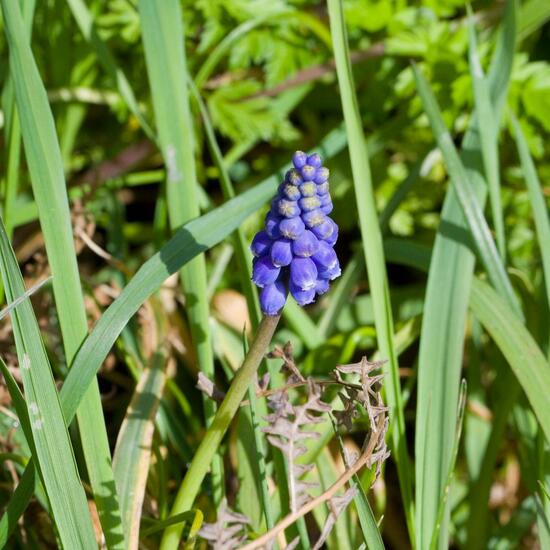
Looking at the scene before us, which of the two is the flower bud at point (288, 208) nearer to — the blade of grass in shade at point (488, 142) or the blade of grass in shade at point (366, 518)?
the blade of grass in shade at point (366, 518)

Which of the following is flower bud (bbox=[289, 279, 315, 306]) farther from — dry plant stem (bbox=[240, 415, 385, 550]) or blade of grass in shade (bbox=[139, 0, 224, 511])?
blade of grass in shade (bbox=[139, 0, 224, 511])

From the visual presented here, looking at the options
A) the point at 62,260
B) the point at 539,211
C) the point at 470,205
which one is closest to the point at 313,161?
the point at 62,260

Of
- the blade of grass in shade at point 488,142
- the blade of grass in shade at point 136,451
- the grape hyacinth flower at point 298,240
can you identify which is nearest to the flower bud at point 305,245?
the grape hyacinth flower at point 298,240

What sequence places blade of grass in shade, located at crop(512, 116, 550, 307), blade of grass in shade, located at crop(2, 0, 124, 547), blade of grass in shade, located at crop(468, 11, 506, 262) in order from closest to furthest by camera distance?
blade of grass in shade, located at crop(2, 0, 124, 547) < blade of grass in shade, located at crop(512, 116, 550, 307) < blade of grass in shade, located at crop(468, 11, 506, 262)

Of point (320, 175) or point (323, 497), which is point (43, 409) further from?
point (320, 175)

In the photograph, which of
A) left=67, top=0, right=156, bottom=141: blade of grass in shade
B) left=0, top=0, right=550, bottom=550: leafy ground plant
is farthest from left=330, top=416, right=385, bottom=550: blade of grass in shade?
left=67, top=0, right=156, bottom=141: blade of grass in shade

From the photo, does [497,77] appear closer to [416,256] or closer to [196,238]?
[416,256]

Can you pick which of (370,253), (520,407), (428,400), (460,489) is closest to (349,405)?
(428,400)
